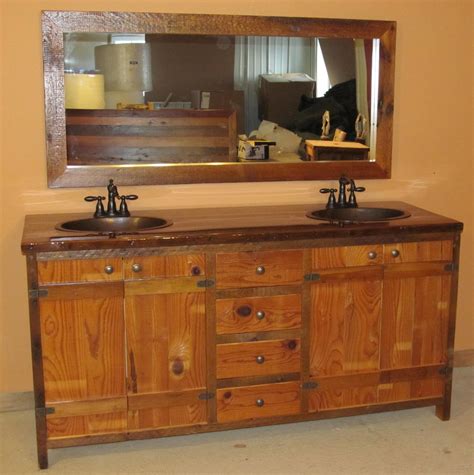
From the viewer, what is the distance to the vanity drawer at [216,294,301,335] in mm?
2643

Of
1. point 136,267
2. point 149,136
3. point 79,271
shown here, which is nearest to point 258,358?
point 136,267

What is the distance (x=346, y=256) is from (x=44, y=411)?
4.03 feet

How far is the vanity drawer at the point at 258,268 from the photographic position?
103 inches

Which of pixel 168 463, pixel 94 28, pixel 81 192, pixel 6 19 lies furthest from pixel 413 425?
pixel 6 19

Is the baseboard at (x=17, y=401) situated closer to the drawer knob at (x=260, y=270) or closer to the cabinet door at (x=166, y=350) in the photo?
the cabinet door at (x=166, y=350)

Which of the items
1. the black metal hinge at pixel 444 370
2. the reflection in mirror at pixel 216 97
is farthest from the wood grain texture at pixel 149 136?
the black metal hinge at pixel 444 370

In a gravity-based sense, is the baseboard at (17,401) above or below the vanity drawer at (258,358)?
below

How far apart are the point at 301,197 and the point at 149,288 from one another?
3.15ft

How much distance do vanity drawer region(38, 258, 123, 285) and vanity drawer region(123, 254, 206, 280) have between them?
0.14 feet

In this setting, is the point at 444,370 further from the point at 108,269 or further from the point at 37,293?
the point at 37,293

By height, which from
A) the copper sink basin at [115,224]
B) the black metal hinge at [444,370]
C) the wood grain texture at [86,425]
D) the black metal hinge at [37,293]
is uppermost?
the copper sink basin at [115,224]

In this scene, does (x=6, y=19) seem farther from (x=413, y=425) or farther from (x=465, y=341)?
(x=465, y=341)

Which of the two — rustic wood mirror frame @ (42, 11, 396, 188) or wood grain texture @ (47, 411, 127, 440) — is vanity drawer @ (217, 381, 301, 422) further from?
rustic wood mirror frame @ (42, 11, 396, 188)

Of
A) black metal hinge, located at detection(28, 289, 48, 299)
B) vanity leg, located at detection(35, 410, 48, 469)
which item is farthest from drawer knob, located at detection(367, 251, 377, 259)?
vanity leg, located at detection(35, 410, 48, 469)
